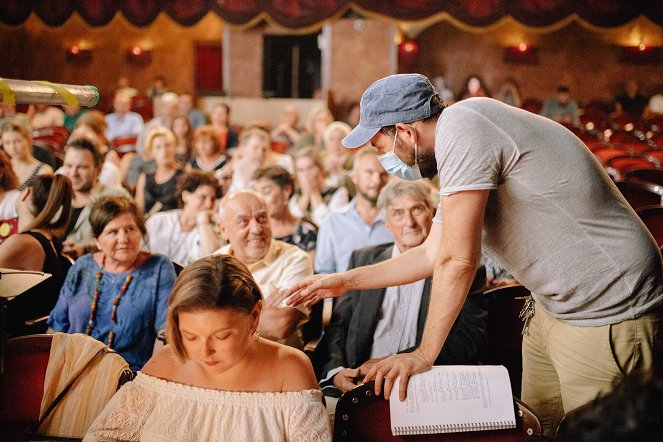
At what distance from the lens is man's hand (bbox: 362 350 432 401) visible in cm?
158

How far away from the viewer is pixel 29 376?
1.90 meters

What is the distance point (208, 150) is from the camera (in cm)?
604

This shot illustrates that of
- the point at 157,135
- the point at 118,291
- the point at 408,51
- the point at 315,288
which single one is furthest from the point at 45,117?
the point at 408,51

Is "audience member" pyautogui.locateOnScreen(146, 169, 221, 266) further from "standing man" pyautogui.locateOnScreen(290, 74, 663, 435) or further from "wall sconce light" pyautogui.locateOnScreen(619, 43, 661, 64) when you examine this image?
"wall sconce light" pyautogui.locateOnScreen(619, 43, 661, 64)

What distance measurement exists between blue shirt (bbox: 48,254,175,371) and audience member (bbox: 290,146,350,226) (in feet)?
6.69

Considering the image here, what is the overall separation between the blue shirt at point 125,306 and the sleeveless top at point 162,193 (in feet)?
7.82

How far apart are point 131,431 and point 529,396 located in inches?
43.8

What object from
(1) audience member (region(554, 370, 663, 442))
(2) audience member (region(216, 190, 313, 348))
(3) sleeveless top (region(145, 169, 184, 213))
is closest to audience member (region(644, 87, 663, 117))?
(3) sleeveless top (region(145, 169, 184, 213))

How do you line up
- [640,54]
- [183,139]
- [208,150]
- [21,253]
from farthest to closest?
1. [640,54]
2. [183,139]
3. [208,150]
4. [21,253]

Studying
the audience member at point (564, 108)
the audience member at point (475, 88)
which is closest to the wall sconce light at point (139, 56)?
the audience member at point (475, 88)

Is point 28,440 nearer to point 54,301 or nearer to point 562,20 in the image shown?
point 54,301

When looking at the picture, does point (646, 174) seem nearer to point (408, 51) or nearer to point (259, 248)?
point (259, 248)

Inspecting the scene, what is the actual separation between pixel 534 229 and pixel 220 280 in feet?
2.53

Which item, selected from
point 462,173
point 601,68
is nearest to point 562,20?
point 601,68
